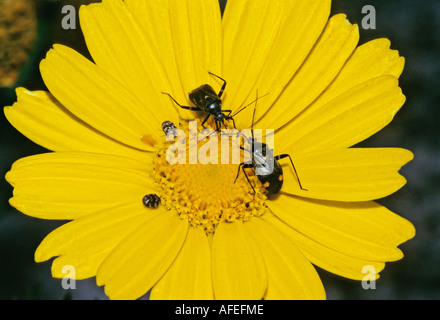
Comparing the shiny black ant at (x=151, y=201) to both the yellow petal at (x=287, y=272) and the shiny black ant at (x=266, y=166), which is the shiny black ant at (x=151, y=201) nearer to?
the shiny black ant at (x=266, y=166)

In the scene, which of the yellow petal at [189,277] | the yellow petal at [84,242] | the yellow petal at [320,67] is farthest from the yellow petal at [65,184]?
A: the yellow petal at [320,67]

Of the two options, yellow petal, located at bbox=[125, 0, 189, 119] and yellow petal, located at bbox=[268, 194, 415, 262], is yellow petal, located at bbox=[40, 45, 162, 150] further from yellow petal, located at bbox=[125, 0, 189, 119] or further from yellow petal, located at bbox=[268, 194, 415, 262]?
yellow petal, located at bbox=[268, 194, 415, 262]

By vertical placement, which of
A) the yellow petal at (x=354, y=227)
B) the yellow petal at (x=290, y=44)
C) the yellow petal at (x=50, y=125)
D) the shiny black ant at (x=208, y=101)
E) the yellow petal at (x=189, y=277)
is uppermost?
the yellow petal at (x=290, y=44)

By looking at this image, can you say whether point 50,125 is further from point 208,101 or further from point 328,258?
point 328,258

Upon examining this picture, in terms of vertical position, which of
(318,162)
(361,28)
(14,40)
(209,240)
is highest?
(361,28)

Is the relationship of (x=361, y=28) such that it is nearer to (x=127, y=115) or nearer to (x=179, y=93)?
(x=179, y=93)

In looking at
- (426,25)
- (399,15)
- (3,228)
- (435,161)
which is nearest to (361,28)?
(399,15)

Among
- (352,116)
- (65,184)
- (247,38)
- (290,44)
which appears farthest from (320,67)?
(65,184)
